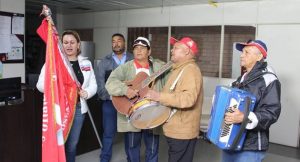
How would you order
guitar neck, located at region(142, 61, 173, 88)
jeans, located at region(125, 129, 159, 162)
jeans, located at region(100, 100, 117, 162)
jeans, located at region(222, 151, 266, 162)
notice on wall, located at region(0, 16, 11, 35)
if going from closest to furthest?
jeans, located at region(222, 151, 266, 162) → guitar neck, located at region(142, 61, 173, 88) → jeans, located at region(125, 129, 159, 162) → jeans, located at region(100, 100, 117, 162) → notice on wall, located at region(0, 16, 11, 35)

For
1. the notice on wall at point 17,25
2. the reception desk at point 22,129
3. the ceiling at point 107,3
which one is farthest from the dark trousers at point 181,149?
the ceiling at point 107,3

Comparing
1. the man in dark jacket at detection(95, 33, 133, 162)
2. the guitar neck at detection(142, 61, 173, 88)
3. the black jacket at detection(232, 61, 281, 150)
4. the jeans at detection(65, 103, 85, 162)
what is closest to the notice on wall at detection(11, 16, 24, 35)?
the man in dark jacket at detection(95, 33, 133, 162)

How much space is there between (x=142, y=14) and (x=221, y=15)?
70.8 inches

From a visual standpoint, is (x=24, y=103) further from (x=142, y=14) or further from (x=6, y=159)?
(x=142, y=14)

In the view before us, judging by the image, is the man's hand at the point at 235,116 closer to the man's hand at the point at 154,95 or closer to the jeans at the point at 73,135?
the man's hand at the point at 154,95

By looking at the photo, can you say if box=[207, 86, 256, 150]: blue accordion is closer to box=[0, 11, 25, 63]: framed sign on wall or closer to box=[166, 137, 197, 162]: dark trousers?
box=[166, 137, 197, 162]: dark trousers

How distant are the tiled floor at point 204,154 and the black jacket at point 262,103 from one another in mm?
1882

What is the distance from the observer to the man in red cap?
2.12 m

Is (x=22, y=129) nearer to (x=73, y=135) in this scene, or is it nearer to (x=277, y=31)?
(x=73, y=135)

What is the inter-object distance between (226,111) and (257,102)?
20 cm

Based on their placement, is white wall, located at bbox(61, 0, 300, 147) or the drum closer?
the drum

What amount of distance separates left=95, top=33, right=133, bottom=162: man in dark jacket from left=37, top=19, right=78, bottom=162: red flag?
0.82m

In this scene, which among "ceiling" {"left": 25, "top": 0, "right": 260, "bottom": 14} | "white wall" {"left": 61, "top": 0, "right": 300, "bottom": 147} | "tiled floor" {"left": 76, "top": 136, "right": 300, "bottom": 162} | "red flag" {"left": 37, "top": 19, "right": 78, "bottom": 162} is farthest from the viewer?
"ceiling" {"left": 25, "top": 0, "right": 260, "bottom": 14}

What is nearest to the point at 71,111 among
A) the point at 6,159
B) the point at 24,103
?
the point at 24,103
